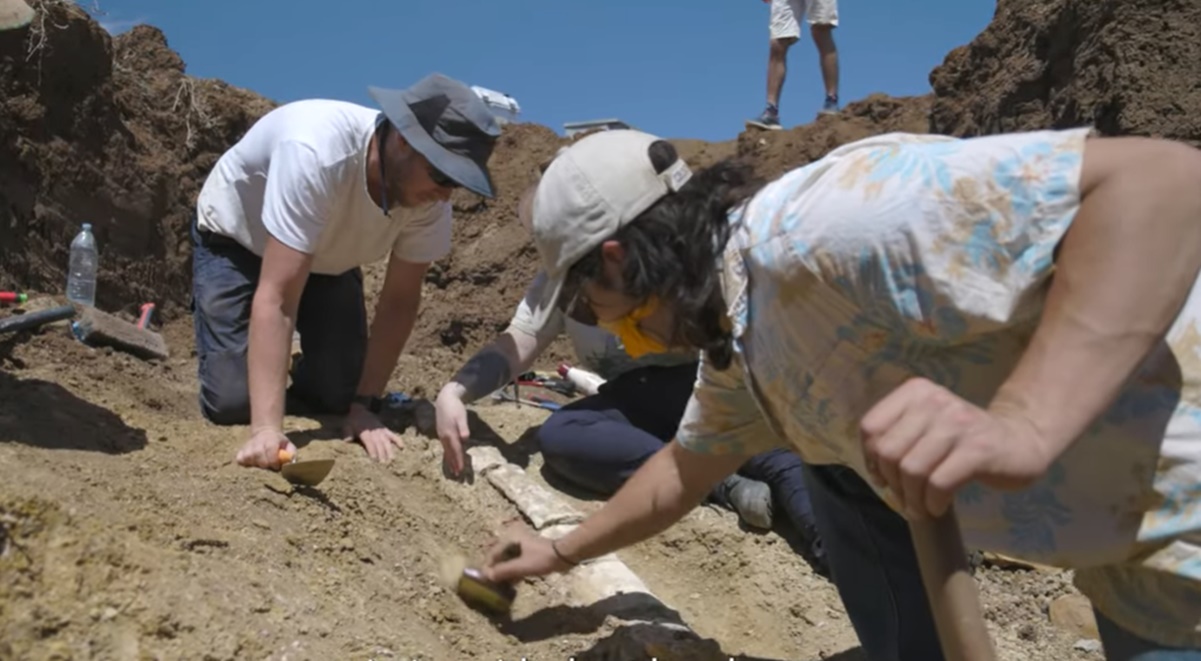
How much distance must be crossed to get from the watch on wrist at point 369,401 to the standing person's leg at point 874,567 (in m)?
2.28

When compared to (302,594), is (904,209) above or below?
above

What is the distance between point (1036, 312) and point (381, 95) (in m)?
2.62

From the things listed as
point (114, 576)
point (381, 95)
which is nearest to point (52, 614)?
point (114, 576)

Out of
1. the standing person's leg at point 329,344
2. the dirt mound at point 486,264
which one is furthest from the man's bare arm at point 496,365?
the dirt mound at point 486,264

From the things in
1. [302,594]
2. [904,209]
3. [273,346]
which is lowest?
[302,594]

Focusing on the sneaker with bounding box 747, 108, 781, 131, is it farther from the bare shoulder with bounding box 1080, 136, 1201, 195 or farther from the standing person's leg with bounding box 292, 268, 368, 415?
the bare shoulder with bounding box 1080, 136, 1201, 195

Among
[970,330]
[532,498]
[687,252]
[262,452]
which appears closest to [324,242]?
[262,452]

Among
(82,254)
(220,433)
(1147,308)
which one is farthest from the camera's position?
(82,254)

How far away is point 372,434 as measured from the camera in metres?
4.12

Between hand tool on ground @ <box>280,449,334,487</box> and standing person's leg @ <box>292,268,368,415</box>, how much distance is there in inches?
43.3

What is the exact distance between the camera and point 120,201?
20.2 ft

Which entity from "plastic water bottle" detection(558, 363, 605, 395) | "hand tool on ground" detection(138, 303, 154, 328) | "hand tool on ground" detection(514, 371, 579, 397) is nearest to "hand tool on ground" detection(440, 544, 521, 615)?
"plastic water bottle" detection(558, 363, 605, 395)

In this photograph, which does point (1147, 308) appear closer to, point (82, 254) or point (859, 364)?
point (859, 364)

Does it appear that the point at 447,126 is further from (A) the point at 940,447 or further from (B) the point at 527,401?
(A) the point at 940,447
